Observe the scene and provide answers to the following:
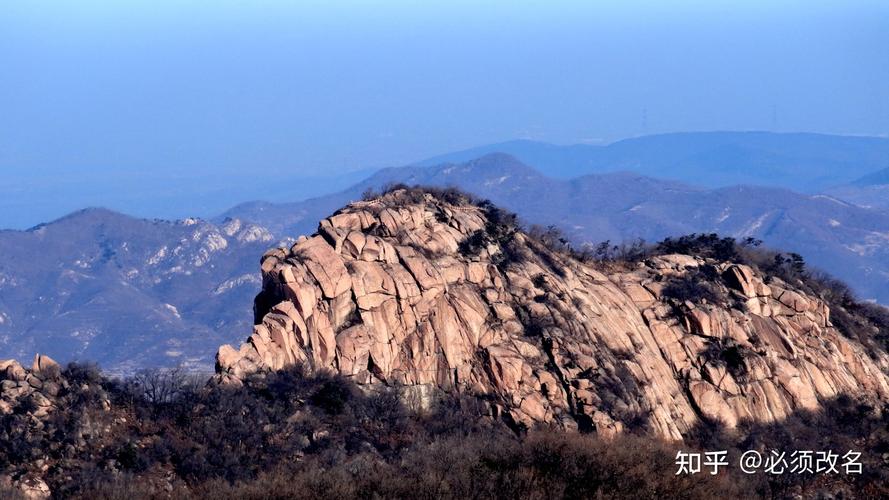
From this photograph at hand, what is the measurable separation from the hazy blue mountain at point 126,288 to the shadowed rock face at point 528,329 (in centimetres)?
7273

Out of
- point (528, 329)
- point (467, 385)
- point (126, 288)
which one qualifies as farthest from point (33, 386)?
point (126, 288)

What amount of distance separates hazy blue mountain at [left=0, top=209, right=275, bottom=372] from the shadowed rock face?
72.7 m

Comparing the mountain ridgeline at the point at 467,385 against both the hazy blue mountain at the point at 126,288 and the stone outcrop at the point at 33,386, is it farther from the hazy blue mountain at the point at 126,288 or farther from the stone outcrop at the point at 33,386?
the hazy blue mountain at the point at 126,288

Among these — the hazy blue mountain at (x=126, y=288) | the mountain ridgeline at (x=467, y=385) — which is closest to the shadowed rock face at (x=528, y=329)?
the mountain ridgeline at (x=467, y=385)

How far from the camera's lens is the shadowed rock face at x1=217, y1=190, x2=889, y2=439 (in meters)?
44.8

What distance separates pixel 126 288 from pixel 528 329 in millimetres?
110836

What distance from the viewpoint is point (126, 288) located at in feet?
494

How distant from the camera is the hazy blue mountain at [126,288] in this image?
436 feet

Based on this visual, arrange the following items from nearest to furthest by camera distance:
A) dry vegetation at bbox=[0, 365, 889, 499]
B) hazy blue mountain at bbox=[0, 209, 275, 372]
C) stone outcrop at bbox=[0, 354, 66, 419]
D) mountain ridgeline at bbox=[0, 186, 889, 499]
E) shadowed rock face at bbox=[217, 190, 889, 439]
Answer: dry vegetation at bbox=[0, 365, 889, 499] → mountain ridgeline at bbox=[0, 186, 889, 499] → stone outcrop at bbox=[0, 354, 66, 419] → shadowed rock face at bbox=[217, 190, 889, 439] → hazy blue mountain at bbox=[0, 209, 275, 372]

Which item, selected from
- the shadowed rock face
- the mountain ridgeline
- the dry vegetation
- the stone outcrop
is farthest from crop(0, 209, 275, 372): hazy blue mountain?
the dry vegetation

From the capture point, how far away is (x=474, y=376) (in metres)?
45.4

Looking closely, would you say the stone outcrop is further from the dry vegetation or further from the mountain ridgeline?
the dry vegetation

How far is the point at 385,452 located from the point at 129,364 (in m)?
86.5

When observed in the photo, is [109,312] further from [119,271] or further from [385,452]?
[385,452]
